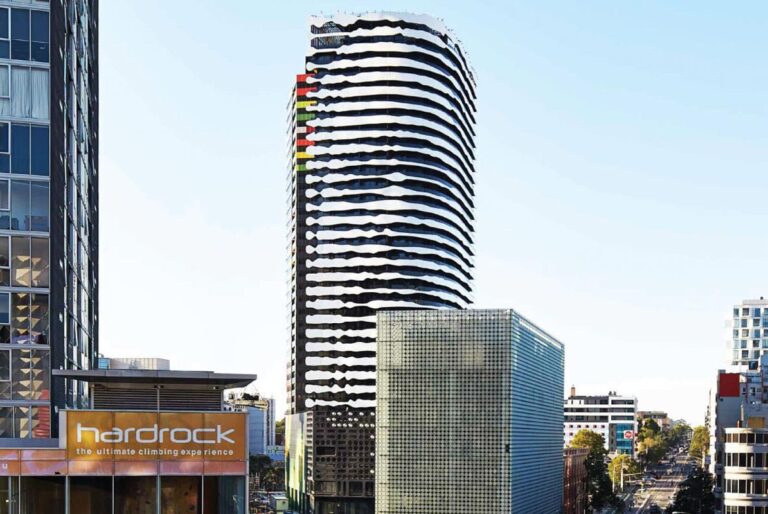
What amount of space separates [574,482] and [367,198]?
226 feet

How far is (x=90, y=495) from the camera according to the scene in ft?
150

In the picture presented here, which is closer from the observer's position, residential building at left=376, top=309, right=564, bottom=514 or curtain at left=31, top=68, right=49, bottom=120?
curtain at left=31, top=68, right=49, bottom=120

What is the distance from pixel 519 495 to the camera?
385 feet

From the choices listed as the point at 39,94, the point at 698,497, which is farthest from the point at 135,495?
the point at 698,497

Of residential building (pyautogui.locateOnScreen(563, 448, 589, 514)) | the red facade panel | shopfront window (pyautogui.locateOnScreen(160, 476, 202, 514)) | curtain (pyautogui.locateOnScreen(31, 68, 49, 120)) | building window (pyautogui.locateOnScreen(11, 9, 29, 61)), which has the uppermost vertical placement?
building window (pyautogui.locateOnScreen(11, 9, 29, 61))

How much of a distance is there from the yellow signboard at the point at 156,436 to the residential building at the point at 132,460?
0.05 meters

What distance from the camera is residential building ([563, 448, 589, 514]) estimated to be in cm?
17438

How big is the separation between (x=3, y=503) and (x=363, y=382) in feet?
449

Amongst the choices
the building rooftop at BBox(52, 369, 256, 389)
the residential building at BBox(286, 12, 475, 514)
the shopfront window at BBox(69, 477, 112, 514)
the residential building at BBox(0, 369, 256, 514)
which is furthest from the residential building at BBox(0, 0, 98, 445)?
the residential building at BBox(286, 12, 475, 514)

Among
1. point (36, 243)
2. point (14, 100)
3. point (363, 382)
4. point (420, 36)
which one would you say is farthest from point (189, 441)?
point (420, 36)

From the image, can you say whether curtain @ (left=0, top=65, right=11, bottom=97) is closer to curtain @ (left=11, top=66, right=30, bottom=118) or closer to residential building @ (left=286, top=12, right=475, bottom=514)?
curtain @ (left=11, top=66, right=30, bottom=118)

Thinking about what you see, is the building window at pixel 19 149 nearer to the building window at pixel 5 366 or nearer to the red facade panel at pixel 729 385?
the building window at pixel 5 366

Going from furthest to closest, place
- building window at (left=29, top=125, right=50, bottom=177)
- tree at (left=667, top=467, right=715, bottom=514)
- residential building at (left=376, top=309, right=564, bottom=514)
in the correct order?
tree at (left=667, top=467, right=715, bottom=514) → residential building at (left=376, top=309, right=564, bottom=514) → building window at (left=29, top=125, right=50, bottom=177)

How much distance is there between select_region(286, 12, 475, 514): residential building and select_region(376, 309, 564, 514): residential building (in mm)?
59382
